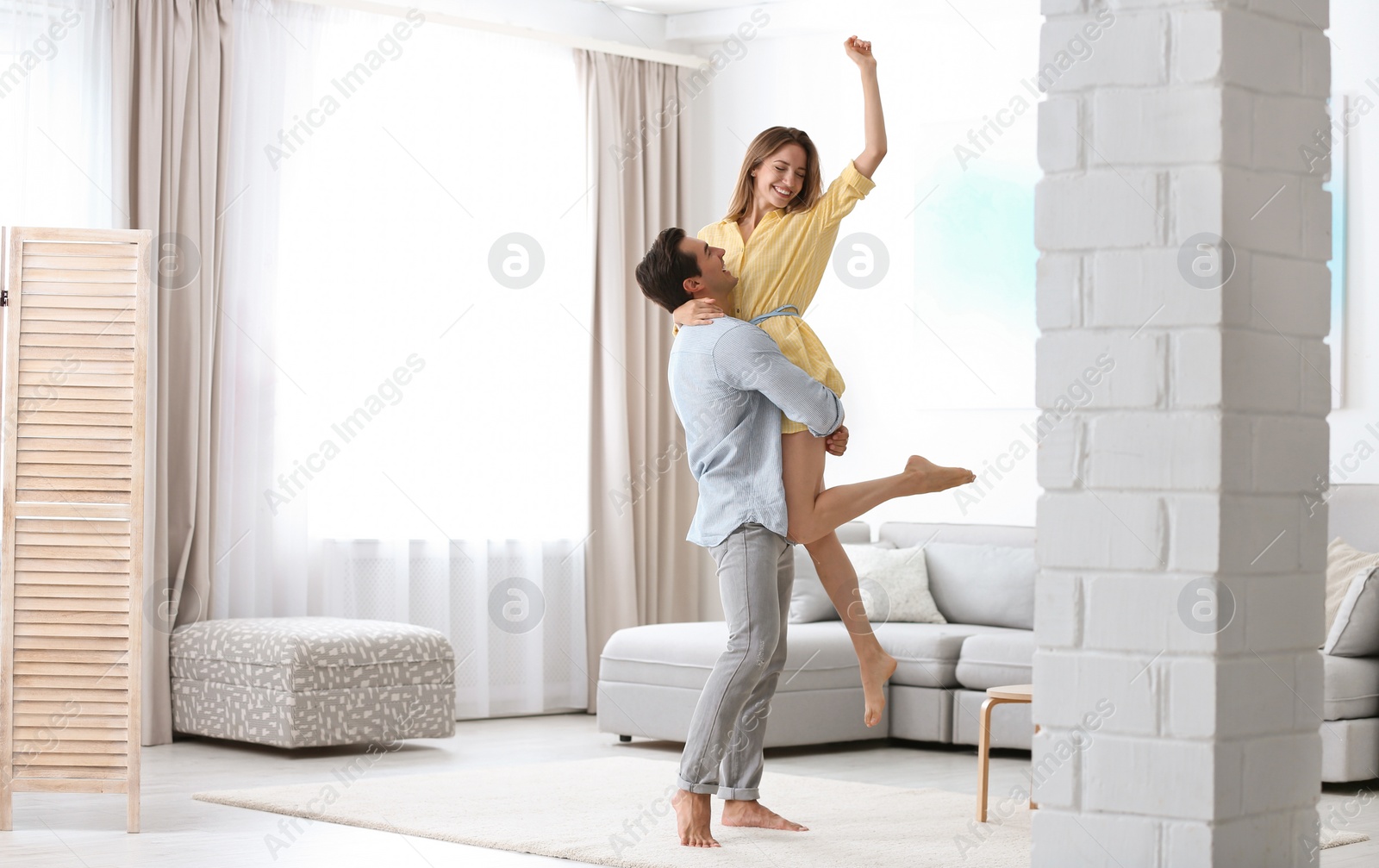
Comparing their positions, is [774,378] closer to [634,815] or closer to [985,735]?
[985,735]

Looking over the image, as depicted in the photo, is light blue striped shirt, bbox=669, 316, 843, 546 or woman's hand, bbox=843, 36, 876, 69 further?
light blue striped shirt, bbox=669, 316, 843, 546

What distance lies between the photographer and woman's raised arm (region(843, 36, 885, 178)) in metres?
3.09

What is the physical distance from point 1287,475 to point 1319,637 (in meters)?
0.23

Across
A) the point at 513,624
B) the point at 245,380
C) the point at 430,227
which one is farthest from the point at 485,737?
the point at 430,227

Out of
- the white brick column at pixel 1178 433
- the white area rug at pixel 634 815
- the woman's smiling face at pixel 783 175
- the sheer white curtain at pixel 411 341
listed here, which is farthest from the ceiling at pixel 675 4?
the white brick column at pixel 1178 433

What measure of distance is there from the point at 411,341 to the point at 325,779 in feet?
7.14

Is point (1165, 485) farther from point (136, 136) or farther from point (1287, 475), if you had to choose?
point (136, 136)

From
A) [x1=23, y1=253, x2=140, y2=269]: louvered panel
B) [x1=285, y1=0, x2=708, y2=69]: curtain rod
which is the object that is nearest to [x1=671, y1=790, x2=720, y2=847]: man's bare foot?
[x1=23, y1=253, x2=140, y2=269]: louvered panel

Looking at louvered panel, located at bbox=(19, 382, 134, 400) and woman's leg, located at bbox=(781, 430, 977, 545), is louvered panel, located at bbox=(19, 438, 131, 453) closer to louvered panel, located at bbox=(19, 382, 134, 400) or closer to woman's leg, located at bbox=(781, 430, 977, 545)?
louvered panel, located at bbox=(19, 382, 134, 400)

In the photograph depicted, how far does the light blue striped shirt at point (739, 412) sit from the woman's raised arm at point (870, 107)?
0.42 m

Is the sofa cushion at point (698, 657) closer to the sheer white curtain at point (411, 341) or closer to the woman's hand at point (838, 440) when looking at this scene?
the sheer white curtain at point (411, 341)

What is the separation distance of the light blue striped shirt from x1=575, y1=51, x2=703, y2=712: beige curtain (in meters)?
3.41

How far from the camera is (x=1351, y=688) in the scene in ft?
15.1

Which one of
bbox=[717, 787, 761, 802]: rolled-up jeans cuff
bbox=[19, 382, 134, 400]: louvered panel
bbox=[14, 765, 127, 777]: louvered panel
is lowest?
bbox=[717, 787, 761, 802]: rolled-up jeans cuff
